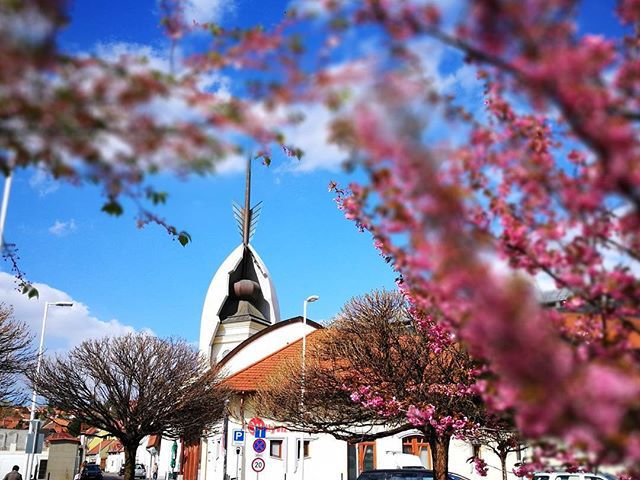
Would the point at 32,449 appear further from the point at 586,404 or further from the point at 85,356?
the point at 586,404

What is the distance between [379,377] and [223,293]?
4098cm

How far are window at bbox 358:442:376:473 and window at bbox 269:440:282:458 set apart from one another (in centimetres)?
434

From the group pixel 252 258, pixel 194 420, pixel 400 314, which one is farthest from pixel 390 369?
pixel 252 258

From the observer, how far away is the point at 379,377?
68.4 ft

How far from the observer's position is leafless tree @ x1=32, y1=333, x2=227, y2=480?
28562 millimetres

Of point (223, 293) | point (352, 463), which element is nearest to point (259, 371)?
point (352, 463)

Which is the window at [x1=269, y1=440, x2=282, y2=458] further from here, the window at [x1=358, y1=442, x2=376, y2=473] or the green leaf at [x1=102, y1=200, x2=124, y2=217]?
the green leaf at [x1=102, y1=200, x2=124, y2=217]

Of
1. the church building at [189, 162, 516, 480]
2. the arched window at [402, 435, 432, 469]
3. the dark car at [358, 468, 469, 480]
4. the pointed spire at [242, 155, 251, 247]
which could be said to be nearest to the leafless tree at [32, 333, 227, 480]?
the church building at [189, 162, 516, 480]

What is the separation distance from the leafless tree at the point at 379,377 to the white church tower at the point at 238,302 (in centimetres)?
2996

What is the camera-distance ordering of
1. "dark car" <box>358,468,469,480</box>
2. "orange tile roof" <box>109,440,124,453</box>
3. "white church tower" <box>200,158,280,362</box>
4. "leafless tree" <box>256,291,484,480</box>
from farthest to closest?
"orange tile roof" <box>109,440,124,453</box>
"white church tower" <box>200,158,280,362</box>
"leafless tree" <box>256,291,484,480</box>
"dark car" <box>358,468,469,480</box>

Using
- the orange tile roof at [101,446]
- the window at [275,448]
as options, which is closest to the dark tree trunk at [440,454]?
the window at [275,448]

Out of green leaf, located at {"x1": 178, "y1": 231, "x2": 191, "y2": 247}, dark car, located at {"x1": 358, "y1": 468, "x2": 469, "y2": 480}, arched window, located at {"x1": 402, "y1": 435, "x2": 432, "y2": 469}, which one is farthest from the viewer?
arched window, located at {"x1": 402, "y1": 435, "x2": 432, "y2": 469}

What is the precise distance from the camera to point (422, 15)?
3.52m

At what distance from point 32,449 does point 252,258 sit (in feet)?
142
